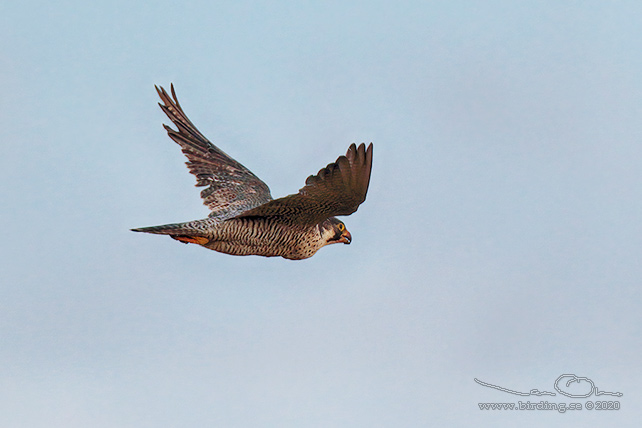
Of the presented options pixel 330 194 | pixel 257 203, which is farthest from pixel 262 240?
pixel 330 194

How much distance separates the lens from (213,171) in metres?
18.7

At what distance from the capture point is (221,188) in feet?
60.2

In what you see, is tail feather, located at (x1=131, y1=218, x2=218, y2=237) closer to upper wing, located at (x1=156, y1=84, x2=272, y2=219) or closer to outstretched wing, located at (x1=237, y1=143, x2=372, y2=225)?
outstretched wing, located at (x1=237, y1=143, x2=372, y2=225)

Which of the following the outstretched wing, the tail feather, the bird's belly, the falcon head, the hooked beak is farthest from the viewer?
the hooked beak

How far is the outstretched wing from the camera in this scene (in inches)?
525

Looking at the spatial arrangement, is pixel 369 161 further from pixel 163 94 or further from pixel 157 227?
pixel 163 94

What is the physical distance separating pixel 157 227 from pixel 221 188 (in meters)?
3.46

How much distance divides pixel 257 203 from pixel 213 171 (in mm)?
1515

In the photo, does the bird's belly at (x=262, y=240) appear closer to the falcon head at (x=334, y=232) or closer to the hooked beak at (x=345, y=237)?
the falcon head at (x=334, y=232)

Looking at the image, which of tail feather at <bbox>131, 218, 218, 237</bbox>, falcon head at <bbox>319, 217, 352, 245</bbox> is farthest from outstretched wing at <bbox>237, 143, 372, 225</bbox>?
falcon head at <bbox>319, 217, 352, 245</bbox>

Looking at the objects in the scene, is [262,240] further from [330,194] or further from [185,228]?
[330,194]

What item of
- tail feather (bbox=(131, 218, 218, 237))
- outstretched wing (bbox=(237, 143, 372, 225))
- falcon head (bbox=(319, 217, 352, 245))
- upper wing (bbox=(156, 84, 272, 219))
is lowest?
tail feather (bbox=(131, 218, 218, 237))

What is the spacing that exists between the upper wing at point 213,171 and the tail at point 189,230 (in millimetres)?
1691

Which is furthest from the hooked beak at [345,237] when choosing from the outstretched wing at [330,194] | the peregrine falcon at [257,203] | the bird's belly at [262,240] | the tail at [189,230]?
the tail at [189,230]
